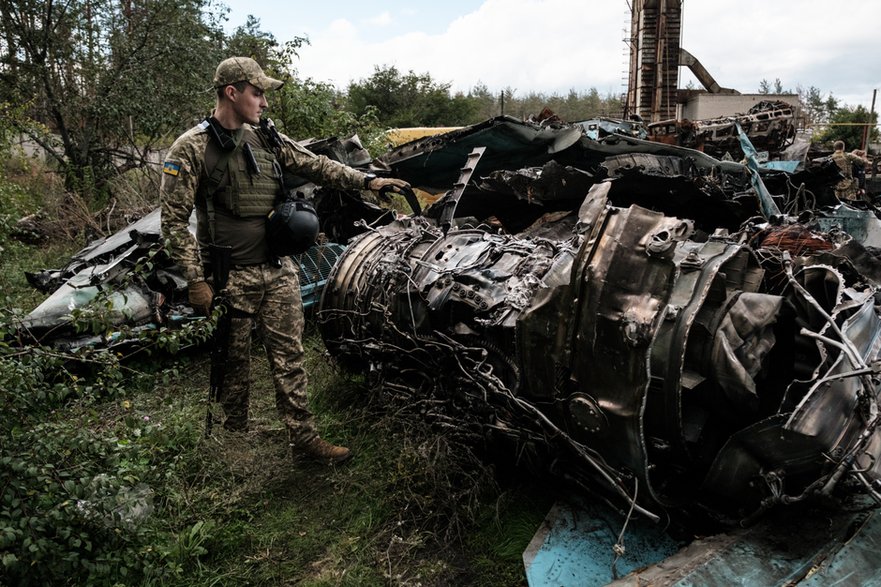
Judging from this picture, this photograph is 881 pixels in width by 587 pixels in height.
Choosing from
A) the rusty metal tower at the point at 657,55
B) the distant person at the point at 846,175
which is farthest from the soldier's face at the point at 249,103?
the rusty metal tower at the point at 657,55

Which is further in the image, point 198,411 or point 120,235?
point 120,235

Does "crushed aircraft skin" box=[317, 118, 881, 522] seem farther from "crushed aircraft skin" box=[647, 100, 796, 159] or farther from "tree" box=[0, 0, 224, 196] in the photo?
"crushed aircraft skin" box=[647, 100, 796, 159]

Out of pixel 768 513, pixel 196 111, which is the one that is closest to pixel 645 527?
pixel 768 513

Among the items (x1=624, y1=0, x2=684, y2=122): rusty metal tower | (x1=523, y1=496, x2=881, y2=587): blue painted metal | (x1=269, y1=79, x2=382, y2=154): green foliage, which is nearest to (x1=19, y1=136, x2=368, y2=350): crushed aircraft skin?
(x1=523, y1=496, x2=881, y2=587): blue painted metal

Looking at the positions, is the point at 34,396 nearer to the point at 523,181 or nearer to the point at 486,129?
the point at 523,181

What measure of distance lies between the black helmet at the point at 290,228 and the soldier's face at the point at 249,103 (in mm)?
494

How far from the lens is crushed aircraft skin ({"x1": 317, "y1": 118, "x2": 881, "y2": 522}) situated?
1956 millimetres

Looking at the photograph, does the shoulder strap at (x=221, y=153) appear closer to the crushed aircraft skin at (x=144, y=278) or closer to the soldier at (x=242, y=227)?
the soldier at (x=242, y=227)

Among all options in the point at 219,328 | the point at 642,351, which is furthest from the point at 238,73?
the point at 642,351

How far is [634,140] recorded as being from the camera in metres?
6.49

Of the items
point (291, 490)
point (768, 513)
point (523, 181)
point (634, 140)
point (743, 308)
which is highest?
point (634, 140)

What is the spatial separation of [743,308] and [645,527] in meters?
1.10

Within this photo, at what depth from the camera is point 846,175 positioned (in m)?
9.95

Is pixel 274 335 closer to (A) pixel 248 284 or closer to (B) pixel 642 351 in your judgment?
(A) pixel 248 284
